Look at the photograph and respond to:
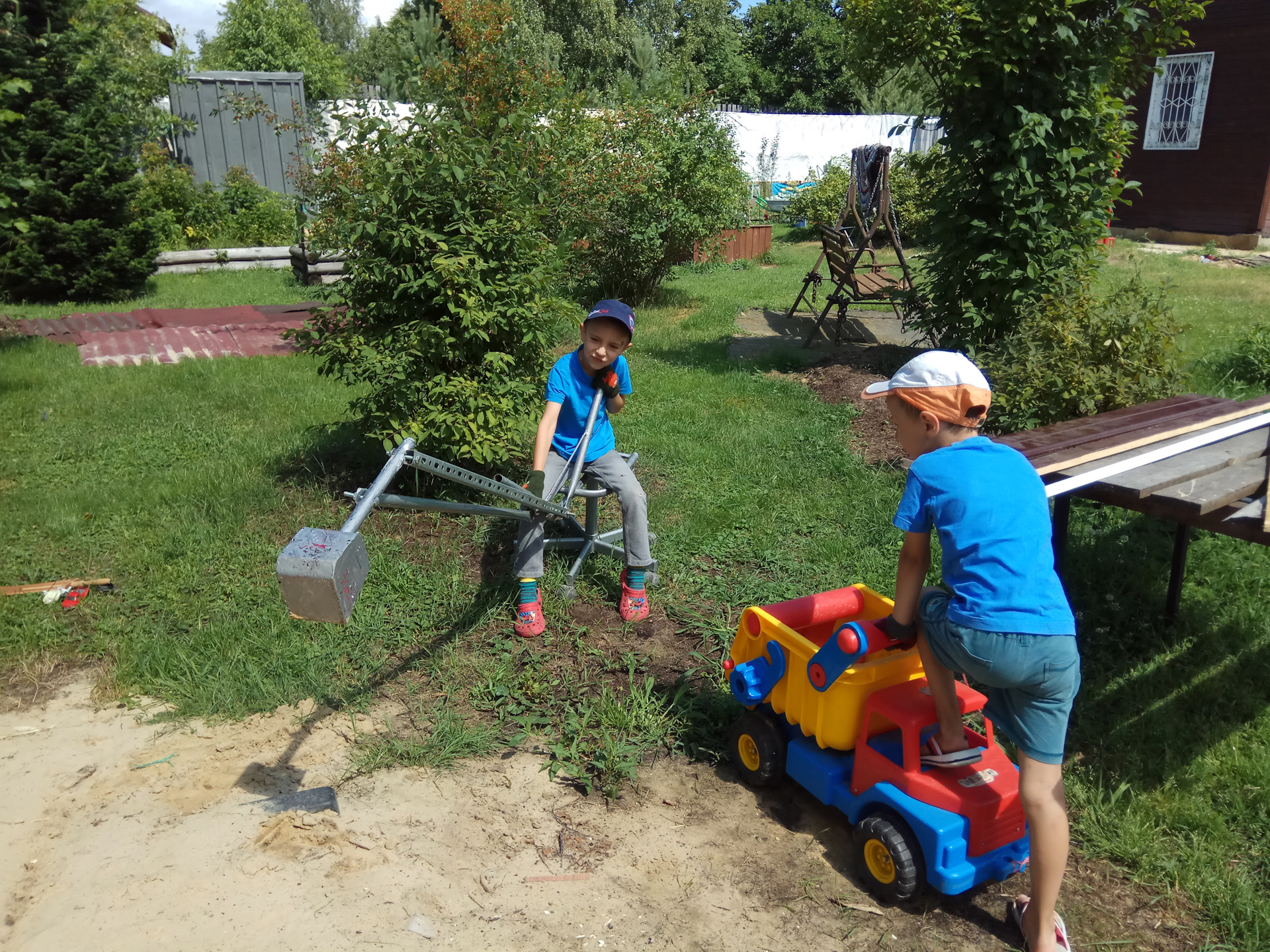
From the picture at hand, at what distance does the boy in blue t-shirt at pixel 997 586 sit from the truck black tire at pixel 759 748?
0.69m

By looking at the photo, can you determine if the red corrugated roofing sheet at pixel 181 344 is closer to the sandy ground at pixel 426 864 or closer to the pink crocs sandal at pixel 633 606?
the pink crocs sandal at pixel 633 606

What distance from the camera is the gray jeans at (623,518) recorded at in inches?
154

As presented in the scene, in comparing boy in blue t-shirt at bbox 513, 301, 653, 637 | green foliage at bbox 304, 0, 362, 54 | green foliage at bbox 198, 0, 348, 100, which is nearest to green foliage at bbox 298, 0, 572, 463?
boy in blue t-shirt at bbox 513, 301, 653, 637

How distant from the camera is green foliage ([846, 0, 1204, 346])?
609 centimetres

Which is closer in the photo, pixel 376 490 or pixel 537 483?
pixel 376 490

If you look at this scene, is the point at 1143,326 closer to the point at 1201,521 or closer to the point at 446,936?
the point at 1201,521

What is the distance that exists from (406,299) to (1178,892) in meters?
4.05

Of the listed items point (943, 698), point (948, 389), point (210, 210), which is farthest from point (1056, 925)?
point (210, 210)

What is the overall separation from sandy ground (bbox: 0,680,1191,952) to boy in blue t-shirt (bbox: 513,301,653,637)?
87 centimetres

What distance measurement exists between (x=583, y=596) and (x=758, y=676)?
1409 millimetres

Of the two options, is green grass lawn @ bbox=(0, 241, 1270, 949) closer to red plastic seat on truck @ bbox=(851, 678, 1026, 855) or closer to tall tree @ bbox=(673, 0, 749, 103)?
red plastic seat on truck @ bbox=(851, 678, 1026, 855)

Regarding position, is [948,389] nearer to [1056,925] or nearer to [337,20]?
[1056,925]

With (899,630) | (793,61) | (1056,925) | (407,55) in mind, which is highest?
(793,61)

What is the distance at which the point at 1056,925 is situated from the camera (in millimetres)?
2361
